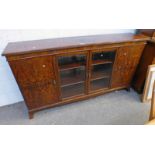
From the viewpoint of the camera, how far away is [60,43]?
1577 mm

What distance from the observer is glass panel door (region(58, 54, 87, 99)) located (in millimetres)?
1708

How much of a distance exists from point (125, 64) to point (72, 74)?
812mm

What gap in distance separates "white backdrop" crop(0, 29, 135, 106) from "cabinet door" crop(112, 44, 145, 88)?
38cm

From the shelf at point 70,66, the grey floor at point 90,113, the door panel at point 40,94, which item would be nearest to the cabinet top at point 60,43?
the shelf at point 70,66

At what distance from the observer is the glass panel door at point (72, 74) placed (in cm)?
171

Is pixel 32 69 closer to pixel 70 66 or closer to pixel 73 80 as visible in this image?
pixel 70 66

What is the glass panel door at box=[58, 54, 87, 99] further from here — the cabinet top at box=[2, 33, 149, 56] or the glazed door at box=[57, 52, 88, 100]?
the cabinet top at box=[2, 33, 149, 56]

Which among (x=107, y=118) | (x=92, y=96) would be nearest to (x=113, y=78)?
(x=92, y=96)

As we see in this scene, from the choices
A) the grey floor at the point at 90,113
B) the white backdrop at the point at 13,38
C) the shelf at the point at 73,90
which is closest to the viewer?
the white backdrop at the point at 13,38

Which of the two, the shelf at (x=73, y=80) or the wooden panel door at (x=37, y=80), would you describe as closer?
the wooden panel door at (x=37, y=80)

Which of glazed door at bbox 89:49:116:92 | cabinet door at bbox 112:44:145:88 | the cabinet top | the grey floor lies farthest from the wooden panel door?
cabinet door at bbox 112:44:145:88

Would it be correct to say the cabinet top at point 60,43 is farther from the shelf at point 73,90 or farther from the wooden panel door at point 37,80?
the shelf at point 73,90

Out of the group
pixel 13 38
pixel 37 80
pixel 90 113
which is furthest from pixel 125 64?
pixel 13 38
